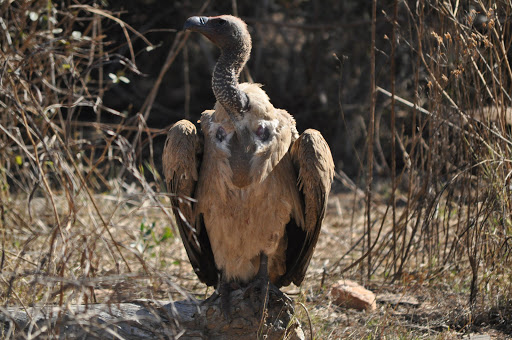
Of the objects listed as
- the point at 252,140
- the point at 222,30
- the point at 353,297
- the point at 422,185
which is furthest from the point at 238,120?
the point at 422,185

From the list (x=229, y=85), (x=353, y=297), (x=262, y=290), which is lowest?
(x=353, y=297)

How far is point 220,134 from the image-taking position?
381 cm

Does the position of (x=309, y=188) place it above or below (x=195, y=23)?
below

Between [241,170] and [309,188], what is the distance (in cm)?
40

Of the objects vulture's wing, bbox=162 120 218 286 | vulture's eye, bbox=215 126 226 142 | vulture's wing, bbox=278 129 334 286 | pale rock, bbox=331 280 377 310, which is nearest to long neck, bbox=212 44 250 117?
vulture's eye, bbox=215 126 226 142

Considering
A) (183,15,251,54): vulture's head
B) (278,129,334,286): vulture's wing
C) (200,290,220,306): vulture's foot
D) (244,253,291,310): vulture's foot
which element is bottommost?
(200,290,220,306): vulture's foot

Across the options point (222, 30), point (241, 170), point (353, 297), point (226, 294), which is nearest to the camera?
point (241, 170)

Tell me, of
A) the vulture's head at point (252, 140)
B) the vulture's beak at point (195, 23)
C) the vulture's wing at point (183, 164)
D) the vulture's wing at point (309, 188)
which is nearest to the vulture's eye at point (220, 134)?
the vulture's head at point (252, 140)

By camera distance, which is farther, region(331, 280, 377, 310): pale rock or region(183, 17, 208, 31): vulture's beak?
region(331, 280, 377, 310): pale rock

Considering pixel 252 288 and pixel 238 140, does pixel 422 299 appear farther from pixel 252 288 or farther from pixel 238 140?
pixel 238 140

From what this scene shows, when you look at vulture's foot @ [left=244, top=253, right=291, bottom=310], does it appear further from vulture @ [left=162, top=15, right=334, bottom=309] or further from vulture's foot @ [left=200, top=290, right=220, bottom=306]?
vulture's foot @ [left=200, top=290, right=220, bottom=306]

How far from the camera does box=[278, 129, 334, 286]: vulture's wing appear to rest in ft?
12.1

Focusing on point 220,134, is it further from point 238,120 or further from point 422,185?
point 422,185

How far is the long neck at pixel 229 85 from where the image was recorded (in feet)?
12.1
